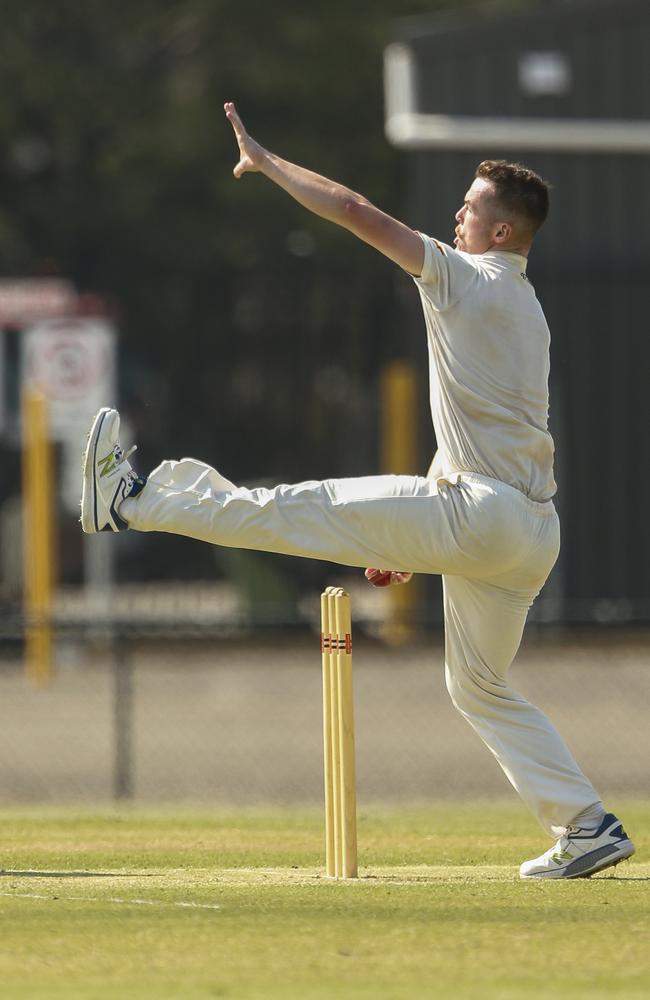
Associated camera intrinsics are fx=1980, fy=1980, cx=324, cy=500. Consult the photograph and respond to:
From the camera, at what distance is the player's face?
6828 millimetres

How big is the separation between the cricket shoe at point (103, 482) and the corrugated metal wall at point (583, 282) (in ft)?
42.8

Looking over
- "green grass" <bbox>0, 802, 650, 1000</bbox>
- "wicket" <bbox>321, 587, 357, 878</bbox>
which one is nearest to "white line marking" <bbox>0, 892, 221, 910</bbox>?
"green grass" <bbox>0, 802, 650, 1000</bbox>

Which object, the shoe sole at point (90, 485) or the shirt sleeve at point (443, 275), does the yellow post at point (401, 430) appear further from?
the shirt sleeve at point (443, 275)

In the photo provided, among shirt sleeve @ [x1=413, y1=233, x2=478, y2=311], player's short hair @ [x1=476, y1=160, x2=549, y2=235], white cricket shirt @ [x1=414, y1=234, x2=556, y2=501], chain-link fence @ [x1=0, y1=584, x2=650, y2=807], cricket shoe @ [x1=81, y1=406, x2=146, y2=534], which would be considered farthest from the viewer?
chain-link fence @ [x1=0, y1=584, x2=650, y2=807]

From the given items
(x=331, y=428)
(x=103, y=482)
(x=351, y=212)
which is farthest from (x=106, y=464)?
(x=331, y=428)

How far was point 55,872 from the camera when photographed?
7254 millimetres

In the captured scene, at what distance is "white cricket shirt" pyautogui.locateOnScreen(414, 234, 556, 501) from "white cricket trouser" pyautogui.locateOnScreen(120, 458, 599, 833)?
0.11 metres

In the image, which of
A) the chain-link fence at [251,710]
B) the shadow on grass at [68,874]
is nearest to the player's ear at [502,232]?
the shadow on grass at [68,874]

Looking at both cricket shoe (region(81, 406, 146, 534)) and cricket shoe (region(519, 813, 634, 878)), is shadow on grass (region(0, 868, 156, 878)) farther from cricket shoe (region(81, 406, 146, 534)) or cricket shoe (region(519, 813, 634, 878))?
cricket shoe (region(519, 813, 634, 878))

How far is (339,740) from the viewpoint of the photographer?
6871 millimetres

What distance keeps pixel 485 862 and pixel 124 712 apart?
543 centimetres

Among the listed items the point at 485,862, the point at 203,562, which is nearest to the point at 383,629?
the point at 203,562

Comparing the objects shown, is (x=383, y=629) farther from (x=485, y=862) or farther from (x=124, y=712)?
(x=485, y=862)

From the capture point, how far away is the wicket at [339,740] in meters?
6.85
